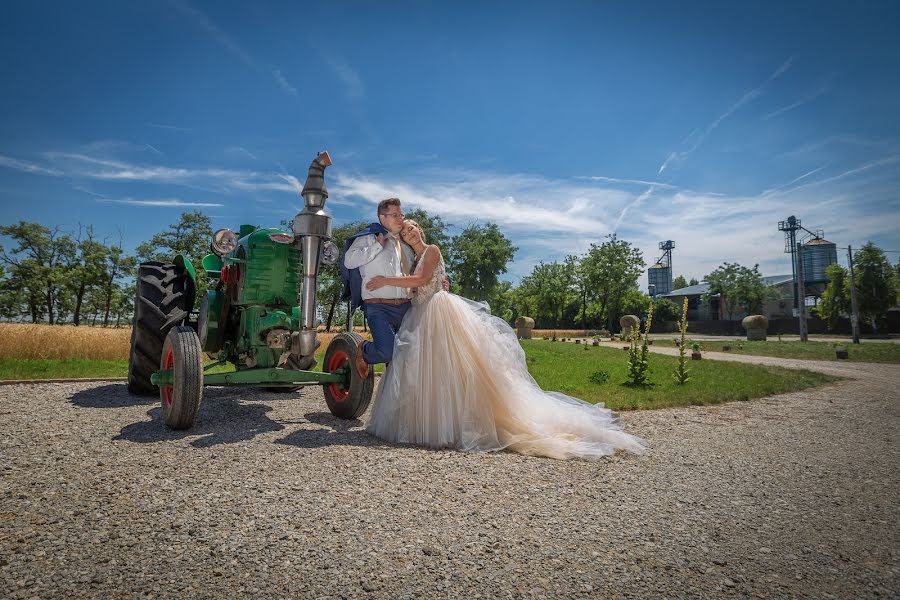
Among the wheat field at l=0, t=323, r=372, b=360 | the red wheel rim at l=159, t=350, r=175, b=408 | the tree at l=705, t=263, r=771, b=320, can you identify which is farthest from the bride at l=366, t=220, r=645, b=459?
the tree at l=705, t=263, r=771, b=320

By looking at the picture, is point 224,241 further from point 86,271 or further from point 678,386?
point 86,271

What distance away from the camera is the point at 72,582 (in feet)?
6.30

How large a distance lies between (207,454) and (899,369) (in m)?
16.9

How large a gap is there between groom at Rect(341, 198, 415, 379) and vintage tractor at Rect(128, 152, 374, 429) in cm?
40

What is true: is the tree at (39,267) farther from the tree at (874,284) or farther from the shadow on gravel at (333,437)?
the tree at (874,284)

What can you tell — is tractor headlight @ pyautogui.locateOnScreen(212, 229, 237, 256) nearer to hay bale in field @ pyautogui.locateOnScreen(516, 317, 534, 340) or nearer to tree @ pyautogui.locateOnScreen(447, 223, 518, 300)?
hay bale in field @ pyautogui.locateOnScreen(516, 317, 534, 340)

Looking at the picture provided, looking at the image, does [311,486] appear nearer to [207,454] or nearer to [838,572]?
[207,454]

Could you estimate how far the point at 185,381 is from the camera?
4293mm

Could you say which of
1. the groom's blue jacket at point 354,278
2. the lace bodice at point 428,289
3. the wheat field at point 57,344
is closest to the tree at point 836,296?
the wheat field at point 57,344

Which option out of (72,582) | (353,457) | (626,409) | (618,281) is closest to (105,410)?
(353,457)

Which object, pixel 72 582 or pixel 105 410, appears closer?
pixel 72 582

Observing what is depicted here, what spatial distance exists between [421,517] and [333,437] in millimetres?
1992

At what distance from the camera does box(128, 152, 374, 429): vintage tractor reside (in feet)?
15.0

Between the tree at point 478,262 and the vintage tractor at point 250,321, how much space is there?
41215 millimetres
